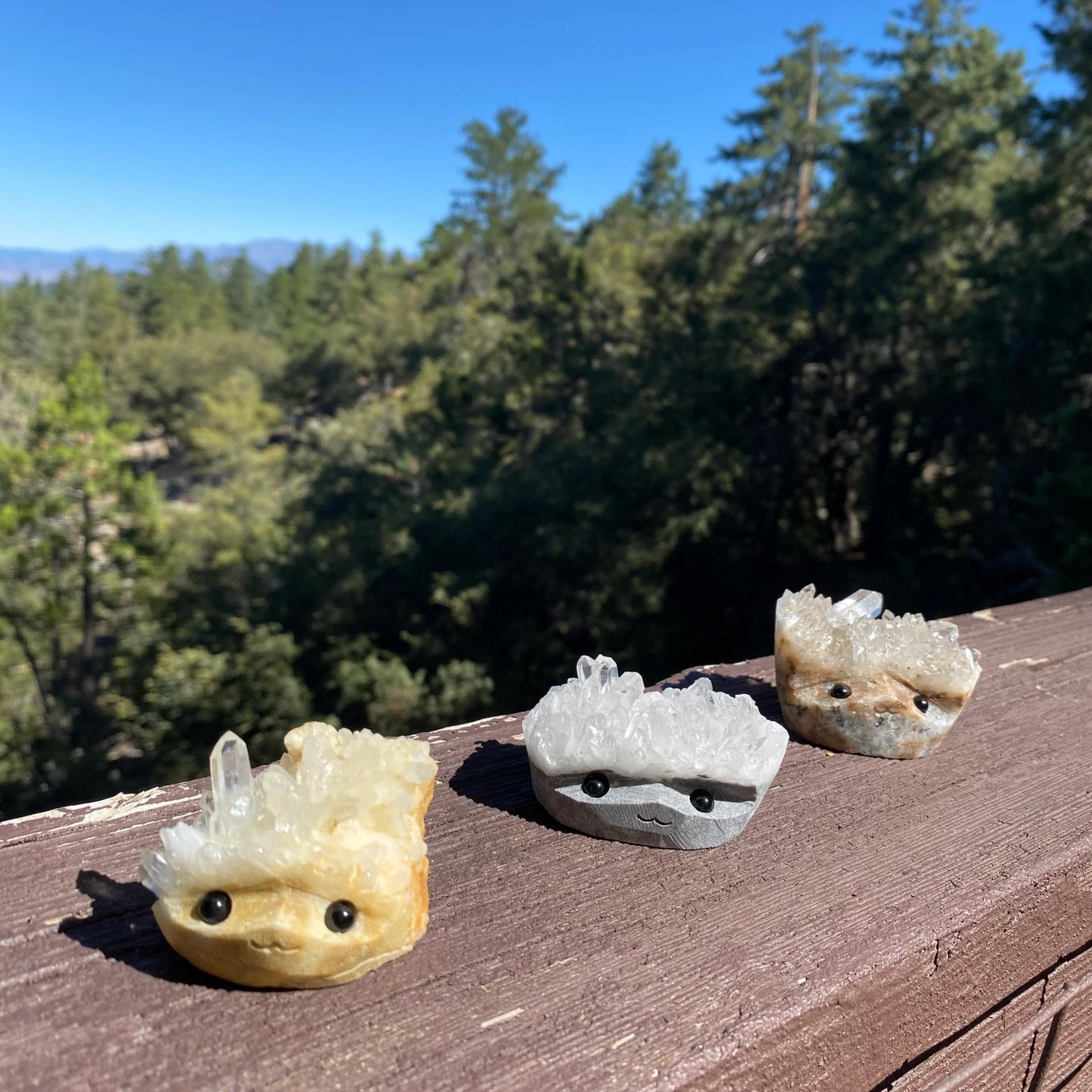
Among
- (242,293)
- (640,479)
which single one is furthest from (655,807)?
(242,293)

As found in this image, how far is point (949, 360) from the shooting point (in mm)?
11141

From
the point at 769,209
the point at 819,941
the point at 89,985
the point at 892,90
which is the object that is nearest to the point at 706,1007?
the point at 819,941

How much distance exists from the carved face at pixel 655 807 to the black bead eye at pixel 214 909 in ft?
1.43

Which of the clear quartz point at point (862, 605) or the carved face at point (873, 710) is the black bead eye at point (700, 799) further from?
the clear quartz point at point (862, 605)

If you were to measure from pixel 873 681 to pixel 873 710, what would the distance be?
5cm

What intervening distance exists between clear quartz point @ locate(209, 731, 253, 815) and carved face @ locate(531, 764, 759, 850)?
0.40 meters

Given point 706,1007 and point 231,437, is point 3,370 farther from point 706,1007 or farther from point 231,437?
point 706,1007

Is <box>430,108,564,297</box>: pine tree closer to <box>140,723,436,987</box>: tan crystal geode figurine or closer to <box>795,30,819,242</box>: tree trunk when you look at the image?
→ <box>795,30,819,242</box>: tree trunk

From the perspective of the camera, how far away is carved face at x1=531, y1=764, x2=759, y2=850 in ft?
3.59

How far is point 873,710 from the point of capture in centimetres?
138

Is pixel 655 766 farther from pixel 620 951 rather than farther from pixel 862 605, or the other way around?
pixel 862 605

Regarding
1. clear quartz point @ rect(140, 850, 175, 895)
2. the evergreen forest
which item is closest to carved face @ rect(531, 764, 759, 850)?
clear quartz point @ rect(140, 850, 175, 895)

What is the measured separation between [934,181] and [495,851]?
1196cm

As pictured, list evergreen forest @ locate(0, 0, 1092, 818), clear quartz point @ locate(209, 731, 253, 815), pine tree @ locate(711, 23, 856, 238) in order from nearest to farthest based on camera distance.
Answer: clear quartz point @ locate(209, 731, 253, 815) → evergreen forest @ locate(0, 0, 1092, 818) → pine tree @ locate(711, 23, 856, 238)
